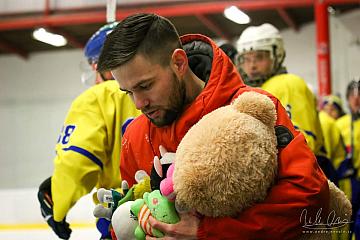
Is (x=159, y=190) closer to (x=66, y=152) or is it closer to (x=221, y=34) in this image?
(x=66, y=152)

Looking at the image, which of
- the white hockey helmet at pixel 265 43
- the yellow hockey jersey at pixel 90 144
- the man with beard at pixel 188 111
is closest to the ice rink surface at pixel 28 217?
the yellow hockey jersey at pixel 90 144

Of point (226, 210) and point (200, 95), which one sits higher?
point (200, 95)

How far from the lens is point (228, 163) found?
45.1 inches

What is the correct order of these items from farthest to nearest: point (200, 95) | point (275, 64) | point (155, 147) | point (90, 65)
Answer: point (275, 64) < point (90, 65) < point (155, 147) < point (200, 95)

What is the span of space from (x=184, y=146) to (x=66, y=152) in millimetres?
1023

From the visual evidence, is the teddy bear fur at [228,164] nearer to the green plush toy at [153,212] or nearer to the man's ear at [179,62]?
the green plush toy at [153,212]

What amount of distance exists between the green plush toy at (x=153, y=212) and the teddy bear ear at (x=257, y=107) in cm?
23

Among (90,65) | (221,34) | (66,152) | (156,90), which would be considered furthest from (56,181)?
(221,34)

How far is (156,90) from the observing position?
138 cm

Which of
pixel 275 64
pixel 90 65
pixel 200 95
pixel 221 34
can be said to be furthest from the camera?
pixel 221 34

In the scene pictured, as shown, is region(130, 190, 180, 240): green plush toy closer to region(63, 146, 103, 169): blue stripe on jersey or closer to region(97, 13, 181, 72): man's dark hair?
region(97, 13, 181, 72): man's dark hair

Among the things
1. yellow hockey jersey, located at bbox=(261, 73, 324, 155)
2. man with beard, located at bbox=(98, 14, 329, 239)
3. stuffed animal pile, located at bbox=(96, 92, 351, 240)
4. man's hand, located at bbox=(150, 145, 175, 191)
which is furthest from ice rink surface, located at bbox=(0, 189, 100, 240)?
stuffed animal pile, located at bbox=(96, 92, 351, 240)

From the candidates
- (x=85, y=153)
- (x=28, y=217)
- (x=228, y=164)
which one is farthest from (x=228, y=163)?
(x=28, y=217)

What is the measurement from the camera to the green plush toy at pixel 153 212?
1194 mm
